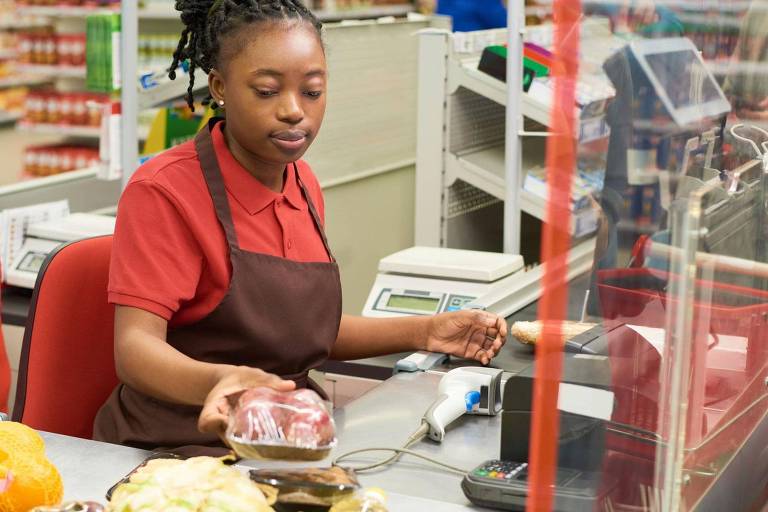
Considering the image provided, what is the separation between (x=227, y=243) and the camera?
172 cm

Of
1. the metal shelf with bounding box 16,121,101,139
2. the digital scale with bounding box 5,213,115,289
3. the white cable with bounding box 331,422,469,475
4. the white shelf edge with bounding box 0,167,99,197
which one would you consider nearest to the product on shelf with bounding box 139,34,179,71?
the metal shelf with bounding box 16,121,101,139

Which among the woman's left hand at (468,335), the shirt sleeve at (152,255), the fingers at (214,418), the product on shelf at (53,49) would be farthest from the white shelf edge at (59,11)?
the fingers at (214,418)

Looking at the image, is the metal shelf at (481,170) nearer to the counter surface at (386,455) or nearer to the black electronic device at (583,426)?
the counter surface at (386,455)

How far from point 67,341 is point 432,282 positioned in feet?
2.87

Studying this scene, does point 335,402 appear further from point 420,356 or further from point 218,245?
point 218,245

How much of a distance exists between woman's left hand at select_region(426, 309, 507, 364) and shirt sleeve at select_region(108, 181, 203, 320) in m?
0.55

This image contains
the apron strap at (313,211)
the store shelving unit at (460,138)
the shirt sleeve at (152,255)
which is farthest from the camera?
the store shelving unit at (460,138)

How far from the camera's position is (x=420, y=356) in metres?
2.05

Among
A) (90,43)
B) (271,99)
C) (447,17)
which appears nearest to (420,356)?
(271,99)

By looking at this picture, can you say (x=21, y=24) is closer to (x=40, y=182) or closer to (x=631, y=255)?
(x=40, y=182)

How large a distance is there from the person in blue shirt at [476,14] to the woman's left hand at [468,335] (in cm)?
354

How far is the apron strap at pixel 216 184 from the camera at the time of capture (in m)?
1.72

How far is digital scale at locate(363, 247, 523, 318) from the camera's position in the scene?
2.41 meters

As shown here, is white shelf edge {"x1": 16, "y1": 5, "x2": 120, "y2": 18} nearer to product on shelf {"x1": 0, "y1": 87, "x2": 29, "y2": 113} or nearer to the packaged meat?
product on shelf {"x1": 0, "y1": 87, "x2": 29, "y2": 113}
